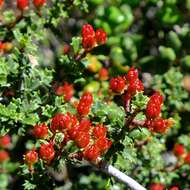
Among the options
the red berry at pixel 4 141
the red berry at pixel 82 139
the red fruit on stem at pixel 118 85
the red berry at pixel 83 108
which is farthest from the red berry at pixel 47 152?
the red berry at pixel 4 141

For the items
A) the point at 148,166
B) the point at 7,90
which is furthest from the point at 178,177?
the point at 7,90

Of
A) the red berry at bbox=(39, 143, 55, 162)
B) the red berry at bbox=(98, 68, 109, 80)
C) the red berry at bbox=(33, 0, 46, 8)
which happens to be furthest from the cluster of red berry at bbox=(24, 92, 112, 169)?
the red berry at bbox=(98, 68, 109, 80)

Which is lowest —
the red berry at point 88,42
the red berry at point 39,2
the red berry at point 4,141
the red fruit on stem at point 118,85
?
the red berry at point 4,141

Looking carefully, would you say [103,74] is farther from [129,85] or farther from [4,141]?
[129,85]

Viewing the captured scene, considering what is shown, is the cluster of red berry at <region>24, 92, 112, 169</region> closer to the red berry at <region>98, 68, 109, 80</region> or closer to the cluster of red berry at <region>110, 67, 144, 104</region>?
the cluster of red berry at <region>110, 67, 144, 104</region>

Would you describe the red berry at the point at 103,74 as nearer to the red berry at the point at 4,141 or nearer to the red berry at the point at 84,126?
the red berry at the point at 4,141

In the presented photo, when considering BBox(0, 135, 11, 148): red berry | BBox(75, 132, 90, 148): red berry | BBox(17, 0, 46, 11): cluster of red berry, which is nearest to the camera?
BBox(75, 132, 90, 148): red berry

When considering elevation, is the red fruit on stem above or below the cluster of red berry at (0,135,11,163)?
above
